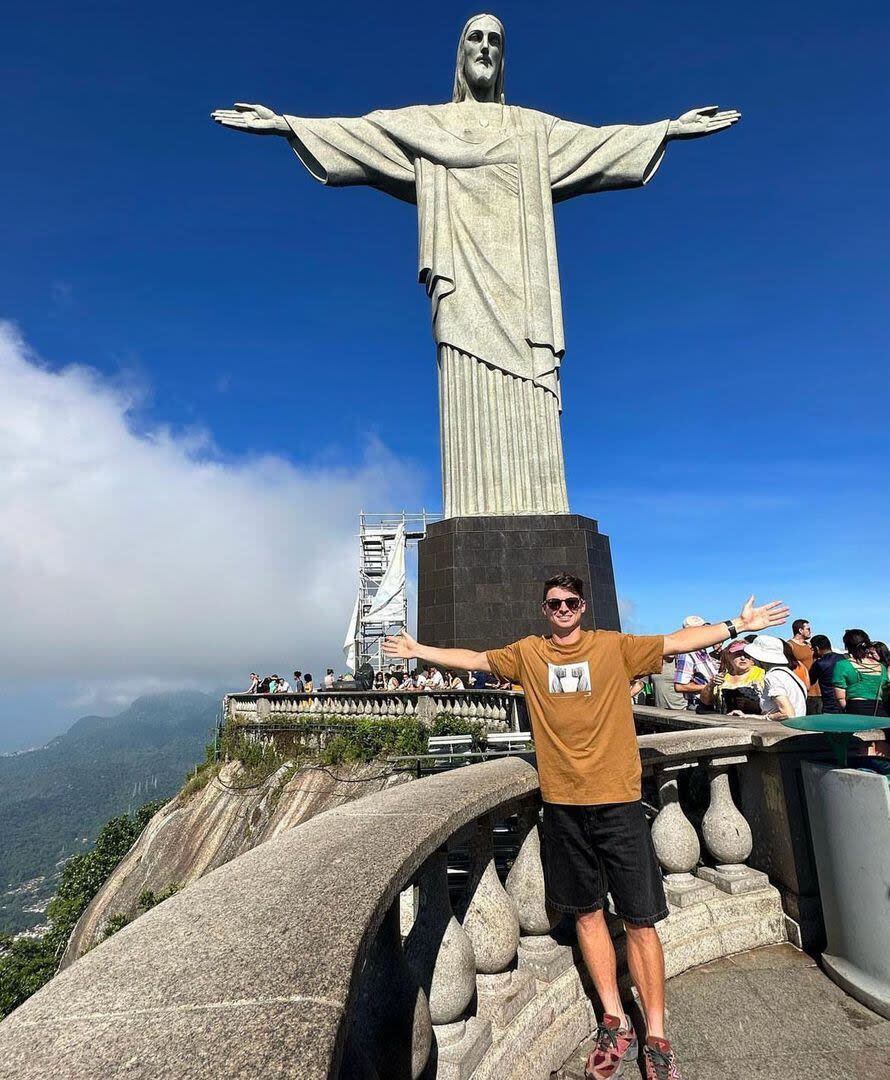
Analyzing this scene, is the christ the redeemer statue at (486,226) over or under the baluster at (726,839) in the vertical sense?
over

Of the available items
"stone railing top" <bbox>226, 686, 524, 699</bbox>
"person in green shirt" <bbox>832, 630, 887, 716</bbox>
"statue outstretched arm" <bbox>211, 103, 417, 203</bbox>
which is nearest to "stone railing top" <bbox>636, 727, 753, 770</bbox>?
"person in green shirt" <bbox>832, 630, 887, 716</bbox>

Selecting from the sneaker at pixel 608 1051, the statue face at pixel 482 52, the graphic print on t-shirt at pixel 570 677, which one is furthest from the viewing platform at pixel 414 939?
the statue face at pixel 482 52

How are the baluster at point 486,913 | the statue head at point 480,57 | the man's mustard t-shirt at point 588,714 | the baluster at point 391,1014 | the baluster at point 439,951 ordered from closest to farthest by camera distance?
1. the baluster at point 391,1014
2. the baluster at point 439,951
3. the baluster at point 486,913
4. the man's mustard t-shirt at point 588,714
5. the statue head at point 480,57

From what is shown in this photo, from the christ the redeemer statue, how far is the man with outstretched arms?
9.26 metres

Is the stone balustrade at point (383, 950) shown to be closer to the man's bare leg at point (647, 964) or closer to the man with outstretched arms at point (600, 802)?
the man with outstretched arms at point (600, 802)

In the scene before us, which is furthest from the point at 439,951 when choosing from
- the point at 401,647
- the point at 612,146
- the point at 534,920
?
the point at 612,146

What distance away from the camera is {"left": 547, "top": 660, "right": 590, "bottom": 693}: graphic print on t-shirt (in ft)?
9.07

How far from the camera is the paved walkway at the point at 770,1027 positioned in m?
2.60

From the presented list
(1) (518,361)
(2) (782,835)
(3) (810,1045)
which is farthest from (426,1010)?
(1) (518,361)

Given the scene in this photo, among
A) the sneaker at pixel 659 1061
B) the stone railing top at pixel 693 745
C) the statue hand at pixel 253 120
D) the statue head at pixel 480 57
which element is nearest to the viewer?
the sneaker at pixel 659 1061

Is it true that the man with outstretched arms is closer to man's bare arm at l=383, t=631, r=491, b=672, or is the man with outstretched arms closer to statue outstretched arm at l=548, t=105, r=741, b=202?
man's bare arm at l=383, t=631, r=491, b=672

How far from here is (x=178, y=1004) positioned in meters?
1.24

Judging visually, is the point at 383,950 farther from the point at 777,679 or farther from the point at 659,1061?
the point at 777,679

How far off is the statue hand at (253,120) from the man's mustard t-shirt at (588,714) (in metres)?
13.5
